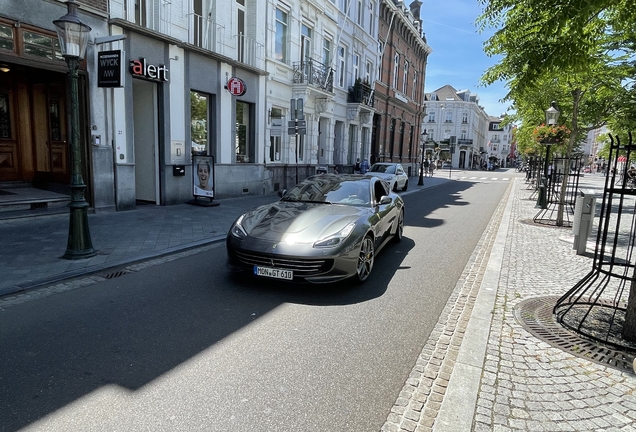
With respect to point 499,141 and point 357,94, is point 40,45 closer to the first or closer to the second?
point 357,94

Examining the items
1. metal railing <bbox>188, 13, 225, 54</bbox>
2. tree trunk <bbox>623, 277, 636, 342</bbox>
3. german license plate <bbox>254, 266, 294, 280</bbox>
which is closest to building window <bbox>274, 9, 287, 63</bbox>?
metal railing <bbox>188, 13, 225, 54</bbox>

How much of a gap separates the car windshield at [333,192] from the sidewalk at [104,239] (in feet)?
7.73

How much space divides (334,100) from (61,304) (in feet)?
67.5

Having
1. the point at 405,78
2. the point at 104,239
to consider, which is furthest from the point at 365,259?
the point at 405,78

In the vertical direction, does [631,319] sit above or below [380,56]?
below

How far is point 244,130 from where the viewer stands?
16.8 m

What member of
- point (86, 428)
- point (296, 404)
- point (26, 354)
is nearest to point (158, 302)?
point (26, 354)

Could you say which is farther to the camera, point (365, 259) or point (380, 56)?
point (380, 56)

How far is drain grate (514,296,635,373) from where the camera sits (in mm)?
3691

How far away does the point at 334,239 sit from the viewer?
5.30 meters

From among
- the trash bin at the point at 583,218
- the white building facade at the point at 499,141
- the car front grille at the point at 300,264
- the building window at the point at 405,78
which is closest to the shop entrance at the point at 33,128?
the car front grille at the point at 300,264

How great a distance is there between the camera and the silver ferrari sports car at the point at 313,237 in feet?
16.9

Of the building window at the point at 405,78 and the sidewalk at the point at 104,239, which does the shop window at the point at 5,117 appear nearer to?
the sidewalk at the point at 104,239

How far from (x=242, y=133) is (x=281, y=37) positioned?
516 cm
